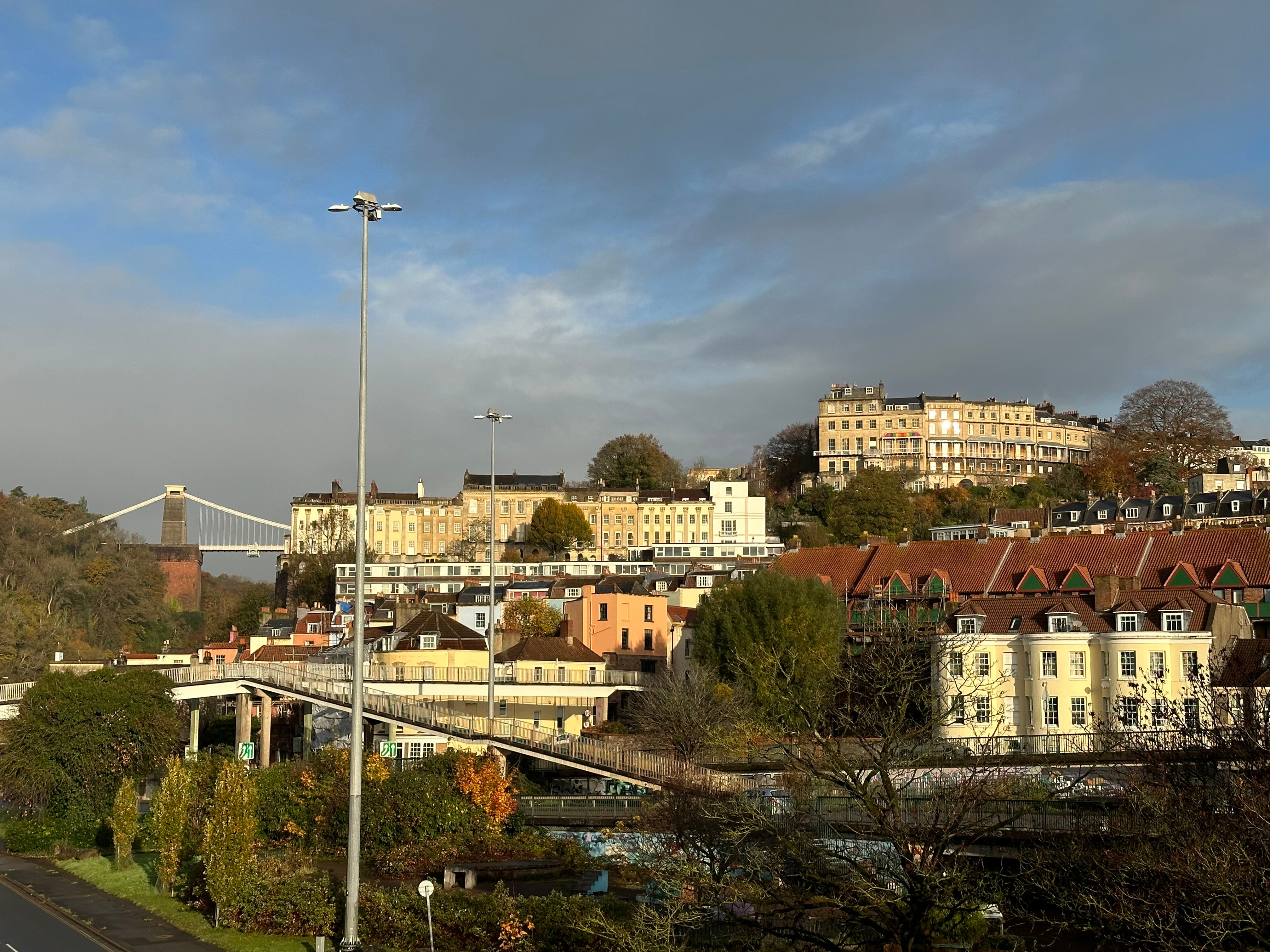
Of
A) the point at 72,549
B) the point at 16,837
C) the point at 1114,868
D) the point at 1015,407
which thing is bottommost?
the point at 16,837

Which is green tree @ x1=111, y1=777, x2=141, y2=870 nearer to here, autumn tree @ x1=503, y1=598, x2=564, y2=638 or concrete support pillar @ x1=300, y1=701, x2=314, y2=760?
concrete support pillar @ x1=300, y1=701, x2=314, y2=760

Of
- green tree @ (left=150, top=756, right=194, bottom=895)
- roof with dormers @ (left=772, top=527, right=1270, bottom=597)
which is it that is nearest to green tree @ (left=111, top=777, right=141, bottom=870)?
green tree @ (left=150, top=756, right=194, bottom=895)

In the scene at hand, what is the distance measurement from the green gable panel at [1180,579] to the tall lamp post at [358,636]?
56.3m

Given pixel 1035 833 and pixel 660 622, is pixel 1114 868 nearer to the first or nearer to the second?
pixel 1035 833

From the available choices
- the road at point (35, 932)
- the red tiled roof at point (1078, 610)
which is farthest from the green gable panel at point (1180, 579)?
the road at point (35, 932)

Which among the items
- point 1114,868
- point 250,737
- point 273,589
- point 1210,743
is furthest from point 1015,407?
point 1114,868

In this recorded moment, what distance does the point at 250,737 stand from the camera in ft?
212

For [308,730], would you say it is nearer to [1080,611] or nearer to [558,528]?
[1080,611]

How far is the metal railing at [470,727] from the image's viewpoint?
153ft

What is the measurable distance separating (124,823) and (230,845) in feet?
30.7

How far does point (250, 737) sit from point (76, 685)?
16.4m

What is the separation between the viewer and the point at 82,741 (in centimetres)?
4766

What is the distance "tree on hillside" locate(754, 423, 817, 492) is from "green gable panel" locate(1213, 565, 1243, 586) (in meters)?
94.2

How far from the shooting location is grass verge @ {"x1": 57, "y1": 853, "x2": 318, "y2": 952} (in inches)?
1202
